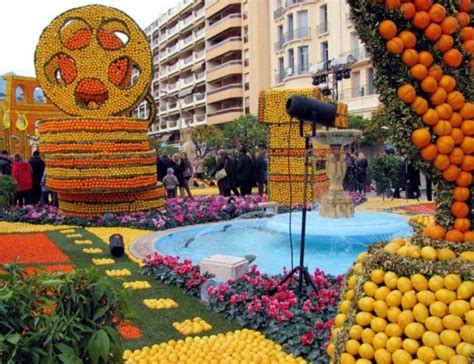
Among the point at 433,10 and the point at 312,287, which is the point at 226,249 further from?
the point at 433,10

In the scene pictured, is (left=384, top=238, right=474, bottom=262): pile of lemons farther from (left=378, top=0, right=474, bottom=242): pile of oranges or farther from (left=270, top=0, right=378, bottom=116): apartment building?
(left=270, top=0, right=378, bottom=116): apartment building

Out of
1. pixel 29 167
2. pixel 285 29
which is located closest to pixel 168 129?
Result: pixel 285 29

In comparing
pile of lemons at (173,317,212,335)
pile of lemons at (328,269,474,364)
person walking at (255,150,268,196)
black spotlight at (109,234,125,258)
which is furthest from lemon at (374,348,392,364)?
person walking at (255,150,268,196)

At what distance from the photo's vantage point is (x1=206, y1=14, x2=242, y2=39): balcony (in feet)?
187

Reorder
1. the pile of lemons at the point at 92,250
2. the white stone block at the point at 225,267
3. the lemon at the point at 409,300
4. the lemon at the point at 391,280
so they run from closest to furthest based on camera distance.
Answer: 1. the lemon at the point at 409,300
2. the lemon at the point at 391,280
3. the white stone block at the point at 225,267
4. the pile of lemons at the point at 92,250

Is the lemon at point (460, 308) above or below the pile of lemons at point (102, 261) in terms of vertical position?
above

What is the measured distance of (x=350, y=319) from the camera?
11.7ft

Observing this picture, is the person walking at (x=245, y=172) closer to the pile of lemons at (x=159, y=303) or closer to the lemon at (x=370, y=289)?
the pile of lemons at (x=159, y=303)

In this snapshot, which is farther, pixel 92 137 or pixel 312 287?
pixel 92 137

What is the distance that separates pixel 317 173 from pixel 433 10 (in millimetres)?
12943

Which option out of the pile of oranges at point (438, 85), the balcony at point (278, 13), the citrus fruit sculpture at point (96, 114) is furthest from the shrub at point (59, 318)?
the balcony at point (278, 13)

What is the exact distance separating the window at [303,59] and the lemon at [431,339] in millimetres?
43096

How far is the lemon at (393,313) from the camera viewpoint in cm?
333

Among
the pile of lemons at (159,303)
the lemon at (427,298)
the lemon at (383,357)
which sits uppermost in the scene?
the lemon at (427,298)
